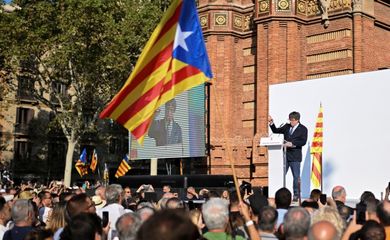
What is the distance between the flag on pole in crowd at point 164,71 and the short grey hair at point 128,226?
312 cm

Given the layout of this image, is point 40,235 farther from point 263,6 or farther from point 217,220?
point 263,6

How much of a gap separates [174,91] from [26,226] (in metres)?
3.40

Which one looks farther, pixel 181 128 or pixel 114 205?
pixel 181 128

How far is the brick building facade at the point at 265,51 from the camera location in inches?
943

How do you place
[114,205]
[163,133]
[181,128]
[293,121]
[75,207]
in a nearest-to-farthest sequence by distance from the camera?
[75,207]
[114,205]
[293,121]
[181,128]
[163,133]

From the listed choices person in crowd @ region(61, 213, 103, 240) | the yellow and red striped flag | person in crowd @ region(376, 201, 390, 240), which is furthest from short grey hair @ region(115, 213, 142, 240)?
the yellow and red striped flag

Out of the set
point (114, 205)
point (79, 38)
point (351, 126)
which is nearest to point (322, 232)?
point (114, 205)

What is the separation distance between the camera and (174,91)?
9375 millimetres

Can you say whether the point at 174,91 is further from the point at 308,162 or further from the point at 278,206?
the point at 308,162

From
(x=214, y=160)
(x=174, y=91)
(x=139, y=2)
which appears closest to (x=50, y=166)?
(x=139, y=2)

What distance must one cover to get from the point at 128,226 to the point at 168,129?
19.7m

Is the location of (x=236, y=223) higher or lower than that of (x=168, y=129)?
lower

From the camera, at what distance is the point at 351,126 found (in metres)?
18.5

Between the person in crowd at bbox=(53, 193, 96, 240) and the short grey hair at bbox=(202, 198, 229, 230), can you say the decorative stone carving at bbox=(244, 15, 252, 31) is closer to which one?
the person in crowd at bbox=(53, 193, 96, 240)
